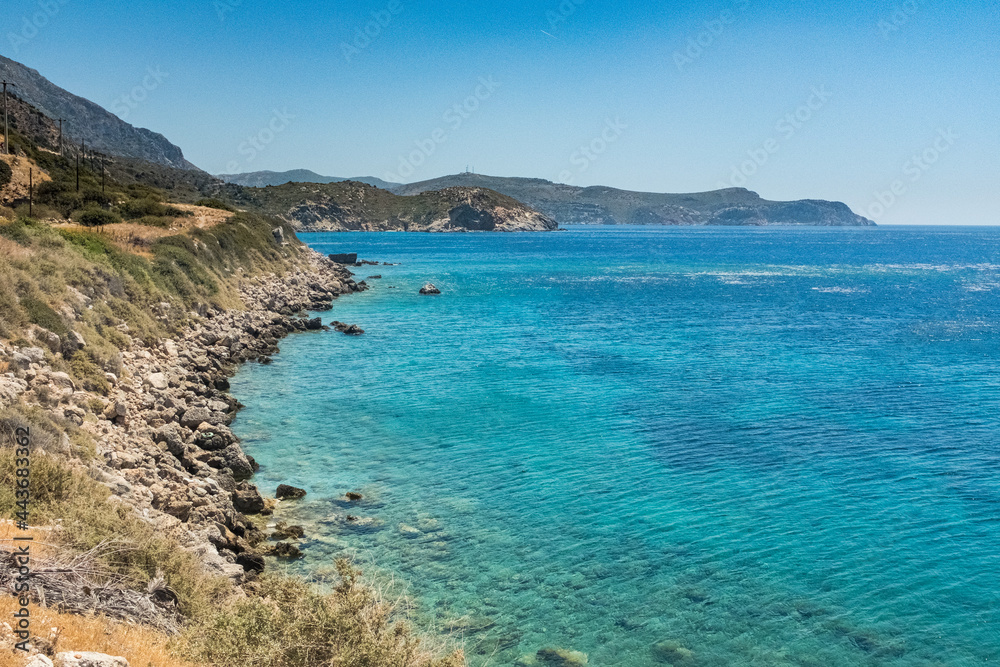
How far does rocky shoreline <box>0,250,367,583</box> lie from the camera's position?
46.8 ft

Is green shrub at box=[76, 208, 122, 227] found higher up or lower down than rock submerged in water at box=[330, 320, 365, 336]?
higher up

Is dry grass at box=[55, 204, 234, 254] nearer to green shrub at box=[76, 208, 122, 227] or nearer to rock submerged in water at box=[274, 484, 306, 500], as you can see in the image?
green shrub at box=[76, 208, 122, 227]

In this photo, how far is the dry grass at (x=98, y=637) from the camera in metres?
7.45

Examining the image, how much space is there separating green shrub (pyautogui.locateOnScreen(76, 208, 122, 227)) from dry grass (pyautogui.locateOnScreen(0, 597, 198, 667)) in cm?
3950

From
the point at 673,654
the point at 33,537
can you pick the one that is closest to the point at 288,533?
the point at 33,537

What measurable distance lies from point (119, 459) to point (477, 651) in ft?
31.2

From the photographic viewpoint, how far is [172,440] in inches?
749

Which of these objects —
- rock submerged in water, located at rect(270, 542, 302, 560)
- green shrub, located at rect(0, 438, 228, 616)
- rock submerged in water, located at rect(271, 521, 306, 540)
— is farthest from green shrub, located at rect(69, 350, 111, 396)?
rock submerged in water, located at rect(270, 542, 302, 560)

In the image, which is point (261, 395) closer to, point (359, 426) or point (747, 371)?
point (359, 426)

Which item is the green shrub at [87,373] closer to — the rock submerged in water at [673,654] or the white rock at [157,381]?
the white rock at [157,381]

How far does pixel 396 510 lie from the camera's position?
58.5ft

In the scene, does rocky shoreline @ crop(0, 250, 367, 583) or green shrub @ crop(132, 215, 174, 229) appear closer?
rocky shoreline @ crop(0, 250, 367, 583)

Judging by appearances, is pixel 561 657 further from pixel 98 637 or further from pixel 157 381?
pixel 157 381

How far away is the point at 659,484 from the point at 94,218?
3892 centimetres
